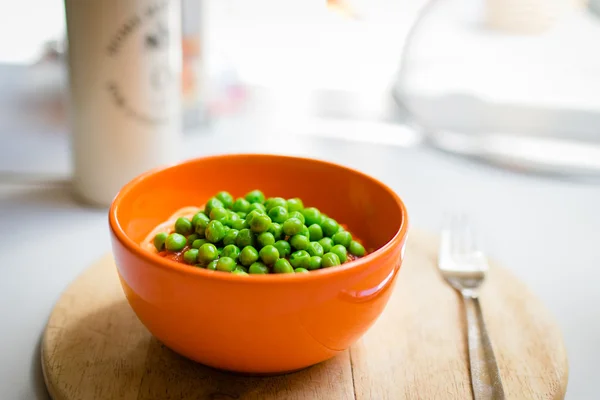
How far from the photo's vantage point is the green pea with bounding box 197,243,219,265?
667mm

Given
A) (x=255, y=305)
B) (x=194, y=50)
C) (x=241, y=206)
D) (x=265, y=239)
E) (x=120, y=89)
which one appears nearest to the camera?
(x=255, y=305)

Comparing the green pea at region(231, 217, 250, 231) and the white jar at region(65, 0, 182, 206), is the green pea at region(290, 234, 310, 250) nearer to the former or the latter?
the green pea at region(231, 217, 250, 231)

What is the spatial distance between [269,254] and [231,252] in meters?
0.05

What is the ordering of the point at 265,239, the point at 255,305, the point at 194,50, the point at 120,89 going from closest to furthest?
the point at 255,305
the point at 265,239
the point at 120,89
the point at 194,50

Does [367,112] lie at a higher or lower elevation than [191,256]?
lower

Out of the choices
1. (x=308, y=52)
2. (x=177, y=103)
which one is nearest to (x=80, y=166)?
(x=177, y=103)

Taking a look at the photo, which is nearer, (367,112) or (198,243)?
(198,243)

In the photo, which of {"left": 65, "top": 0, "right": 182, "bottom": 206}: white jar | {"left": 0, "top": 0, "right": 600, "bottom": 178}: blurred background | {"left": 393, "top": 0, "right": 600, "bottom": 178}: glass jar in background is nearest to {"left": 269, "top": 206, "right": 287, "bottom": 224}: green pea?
{"left": 65, "top": 0, "right": 182, "bottom": 206}: white jar

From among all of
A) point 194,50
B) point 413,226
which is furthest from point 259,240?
point 194,50

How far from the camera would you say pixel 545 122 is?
1477 millimetres

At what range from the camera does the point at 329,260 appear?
674mm

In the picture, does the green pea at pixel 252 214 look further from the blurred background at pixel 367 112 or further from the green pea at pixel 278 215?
the blurred background at pixel 367 112

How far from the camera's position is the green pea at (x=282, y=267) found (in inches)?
25.4

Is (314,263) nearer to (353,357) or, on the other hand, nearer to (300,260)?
(300,260)
